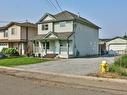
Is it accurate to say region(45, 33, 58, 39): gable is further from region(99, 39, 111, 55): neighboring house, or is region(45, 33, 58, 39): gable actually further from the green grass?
the green grass

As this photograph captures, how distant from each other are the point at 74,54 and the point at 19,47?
13.5 metres

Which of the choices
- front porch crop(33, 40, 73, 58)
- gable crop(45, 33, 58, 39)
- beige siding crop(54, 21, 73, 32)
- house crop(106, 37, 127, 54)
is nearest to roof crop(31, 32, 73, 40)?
gable crop(45, 33, 58, 39)

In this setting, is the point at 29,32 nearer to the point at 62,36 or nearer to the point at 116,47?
the point at 62,36

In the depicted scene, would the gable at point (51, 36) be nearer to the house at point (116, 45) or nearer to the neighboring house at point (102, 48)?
the neighboring house at point (102, 48)

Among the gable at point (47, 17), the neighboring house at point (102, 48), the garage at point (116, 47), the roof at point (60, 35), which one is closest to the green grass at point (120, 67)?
the roof at point (60, 35)

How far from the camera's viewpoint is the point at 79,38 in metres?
37.8

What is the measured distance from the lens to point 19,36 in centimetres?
4391

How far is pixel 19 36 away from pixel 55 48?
1040 cm

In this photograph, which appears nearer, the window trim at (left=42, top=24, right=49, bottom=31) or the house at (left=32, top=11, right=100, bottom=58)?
the house at (left=32, top=11, right=100, bottom=58)

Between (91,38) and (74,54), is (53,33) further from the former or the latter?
(91,38)

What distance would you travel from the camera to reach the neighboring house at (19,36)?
44000 millimetres

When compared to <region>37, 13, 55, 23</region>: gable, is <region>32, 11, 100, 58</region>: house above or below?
below

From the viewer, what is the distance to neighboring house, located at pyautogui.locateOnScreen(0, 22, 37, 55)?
144 feet

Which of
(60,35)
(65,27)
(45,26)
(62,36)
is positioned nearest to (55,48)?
(60,35)
